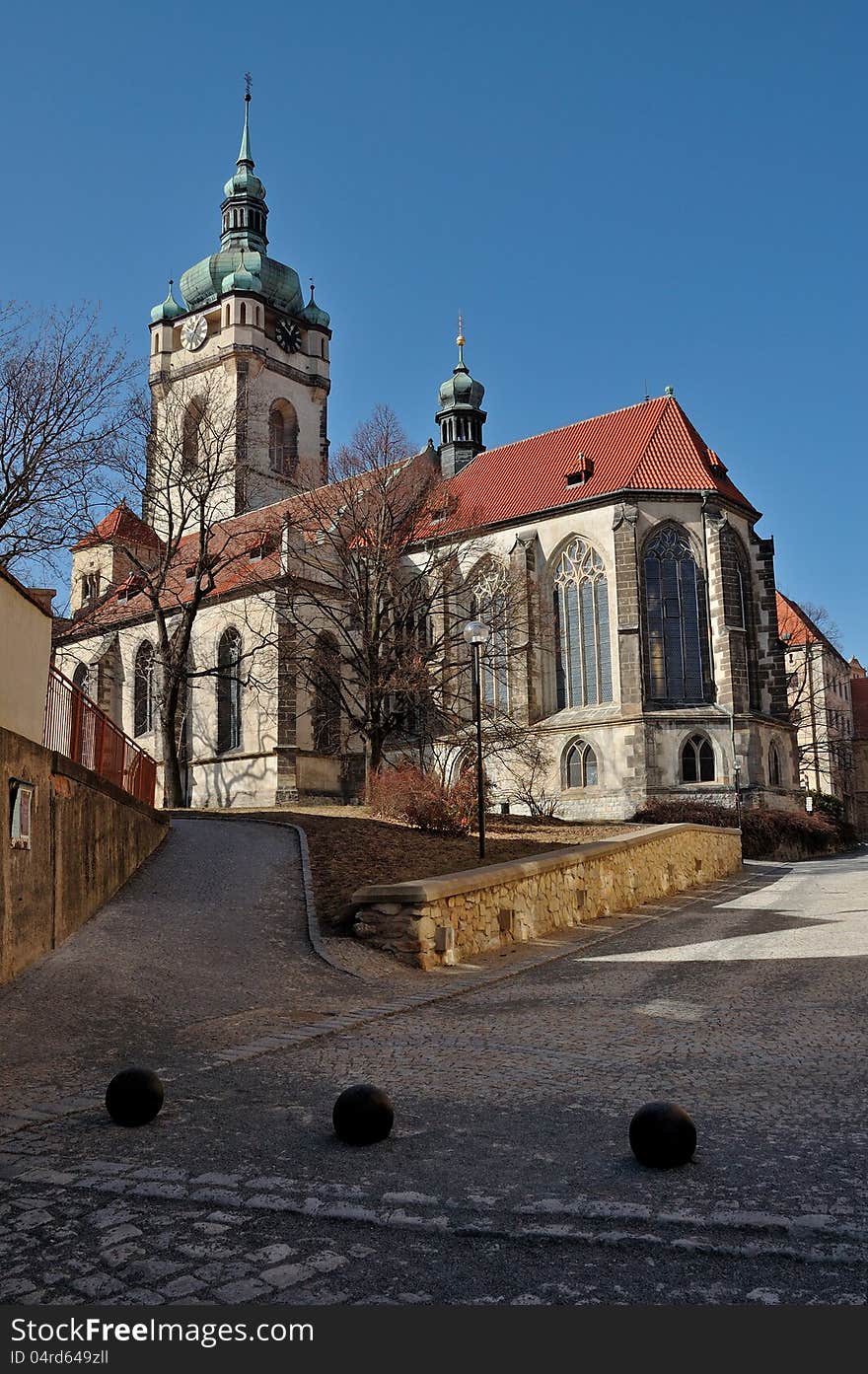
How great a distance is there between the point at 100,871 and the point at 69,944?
2.41 m

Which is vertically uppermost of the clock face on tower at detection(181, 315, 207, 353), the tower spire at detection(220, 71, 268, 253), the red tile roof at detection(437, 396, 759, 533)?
the tower spire at detection(220, 71, 268, 253)

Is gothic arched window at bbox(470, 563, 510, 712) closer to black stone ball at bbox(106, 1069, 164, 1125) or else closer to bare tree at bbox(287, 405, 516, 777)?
bare tree at bbox(287, 405, 516, 777)

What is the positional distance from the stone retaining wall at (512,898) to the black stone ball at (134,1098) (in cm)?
658

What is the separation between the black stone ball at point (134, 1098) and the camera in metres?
5.60

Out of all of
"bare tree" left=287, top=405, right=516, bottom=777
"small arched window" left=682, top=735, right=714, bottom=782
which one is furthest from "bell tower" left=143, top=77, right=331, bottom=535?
"small arched window" left=682, top=735, right=714, bottom=782

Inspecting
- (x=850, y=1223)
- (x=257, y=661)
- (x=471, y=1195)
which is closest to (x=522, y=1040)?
(x=471, y=1195)

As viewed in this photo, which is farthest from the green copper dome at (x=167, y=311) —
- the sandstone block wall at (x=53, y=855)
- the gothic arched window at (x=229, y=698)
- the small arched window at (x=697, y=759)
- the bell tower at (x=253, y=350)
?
the sandstone block wall at (x=53, y=855)

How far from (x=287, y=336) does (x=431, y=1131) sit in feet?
202

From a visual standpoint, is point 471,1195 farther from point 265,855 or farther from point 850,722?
point 850,722

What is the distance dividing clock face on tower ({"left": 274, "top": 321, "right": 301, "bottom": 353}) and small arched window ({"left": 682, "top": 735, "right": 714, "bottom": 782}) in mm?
35050

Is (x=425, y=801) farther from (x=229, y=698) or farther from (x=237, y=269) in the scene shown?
(x=237, y=269)

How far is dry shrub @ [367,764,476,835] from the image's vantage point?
74.7 ft

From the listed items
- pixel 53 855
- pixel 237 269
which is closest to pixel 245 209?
pixel 237 269

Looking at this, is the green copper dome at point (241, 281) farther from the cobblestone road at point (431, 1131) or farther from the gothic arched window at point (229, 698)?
the cobblestone road at point (431, 1131)
